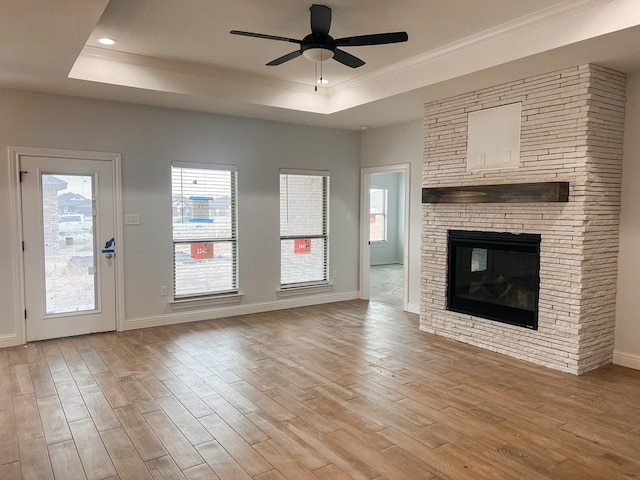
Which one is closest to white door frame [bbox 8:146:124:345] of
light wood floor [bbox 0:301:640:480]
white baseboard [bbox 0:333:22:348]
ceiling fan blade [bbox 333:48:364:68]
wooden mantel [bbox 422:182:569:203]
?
white baseboard [bbox 0:333:22:348]

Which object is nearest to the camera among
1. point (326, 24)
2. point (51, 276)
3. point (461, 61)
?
A: point (326, 24)

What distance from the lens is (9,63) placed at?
3.85m

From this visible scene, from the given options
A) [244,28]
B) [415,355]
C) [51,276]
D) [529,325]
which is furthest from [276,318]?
[244,28]

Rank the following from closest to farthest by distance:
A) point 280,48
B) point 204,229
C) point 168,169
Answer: point 280,48 < point 168,169 < point 204,229

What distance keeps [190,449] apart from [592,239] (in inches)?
143

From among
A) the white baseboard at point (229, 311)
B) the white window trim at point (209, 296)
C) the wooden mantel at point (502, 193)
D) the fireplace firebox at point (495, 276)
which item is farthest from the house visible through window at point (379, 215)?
the fireplace firebox at point (495, 276)

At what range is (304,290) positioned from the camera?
22.2ft

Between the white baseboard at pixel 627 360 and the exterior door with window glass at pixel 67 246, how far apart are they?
5283 mm

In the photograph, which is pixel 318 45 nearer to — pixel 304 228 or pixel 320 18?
pixel 320 18

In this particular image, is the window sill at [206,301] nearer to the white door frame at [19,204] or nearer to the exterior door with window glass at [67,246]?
the exterior door with window glass at [67,246]

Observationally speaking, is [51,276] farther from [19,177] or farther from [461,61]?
[461,61]

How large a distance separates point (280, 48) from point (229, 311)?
3.41 metres

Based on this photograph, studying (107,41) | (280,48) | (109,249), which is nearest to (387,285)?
(109,249)

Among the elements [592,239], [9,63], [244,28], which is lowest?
[592,239]
